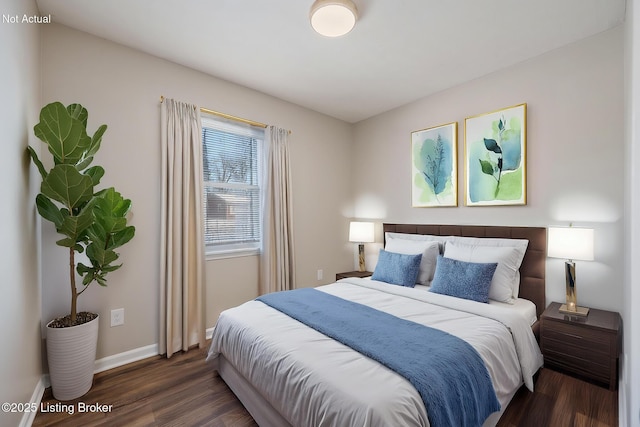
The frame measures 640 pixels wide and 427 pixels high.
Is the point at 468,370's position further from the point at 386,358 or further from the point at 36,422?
the point at 36,422

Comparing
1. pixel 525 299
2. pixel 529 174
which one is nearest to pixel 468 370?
pixel 525 299

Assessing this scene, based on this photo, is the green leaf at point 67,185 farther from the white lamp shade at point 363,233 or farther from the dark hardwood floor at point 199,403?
the white lamp shade at point 363,233

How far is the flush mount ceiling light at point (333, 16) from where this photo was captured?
1817mm

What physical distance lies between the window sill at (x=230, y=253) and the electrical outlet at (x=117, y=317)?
0.83 meters

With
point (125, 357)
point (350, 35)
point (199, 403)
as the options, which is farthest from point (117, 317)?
point (350, 35)

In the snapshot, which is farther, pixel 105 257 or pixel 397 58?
pixel 397 58

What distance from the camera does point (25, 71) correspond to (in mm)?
1739

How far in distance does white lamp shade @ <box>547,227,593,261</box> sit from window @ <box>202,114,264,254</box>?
2832mm

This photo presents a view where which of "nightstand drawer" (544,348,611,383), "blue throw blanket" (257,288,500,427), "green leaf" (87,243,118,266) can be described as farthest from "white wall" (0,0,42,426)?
"nightstand drawer" (544,348,611,383)

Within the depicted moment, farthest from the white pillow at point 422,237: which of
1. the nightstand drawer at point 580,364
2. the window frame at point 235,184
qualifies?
the window frame at point 235,184

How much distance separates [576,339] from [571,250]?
25.4 inches

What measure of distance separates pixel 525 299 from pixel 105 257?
3469 millimetres

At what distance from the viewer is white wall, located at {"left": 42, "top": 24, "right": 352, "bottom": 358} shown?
216cm

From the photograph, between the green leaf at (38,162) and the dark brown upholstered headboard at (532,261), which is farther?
the dark brown upholstered headboard at (532,261)
